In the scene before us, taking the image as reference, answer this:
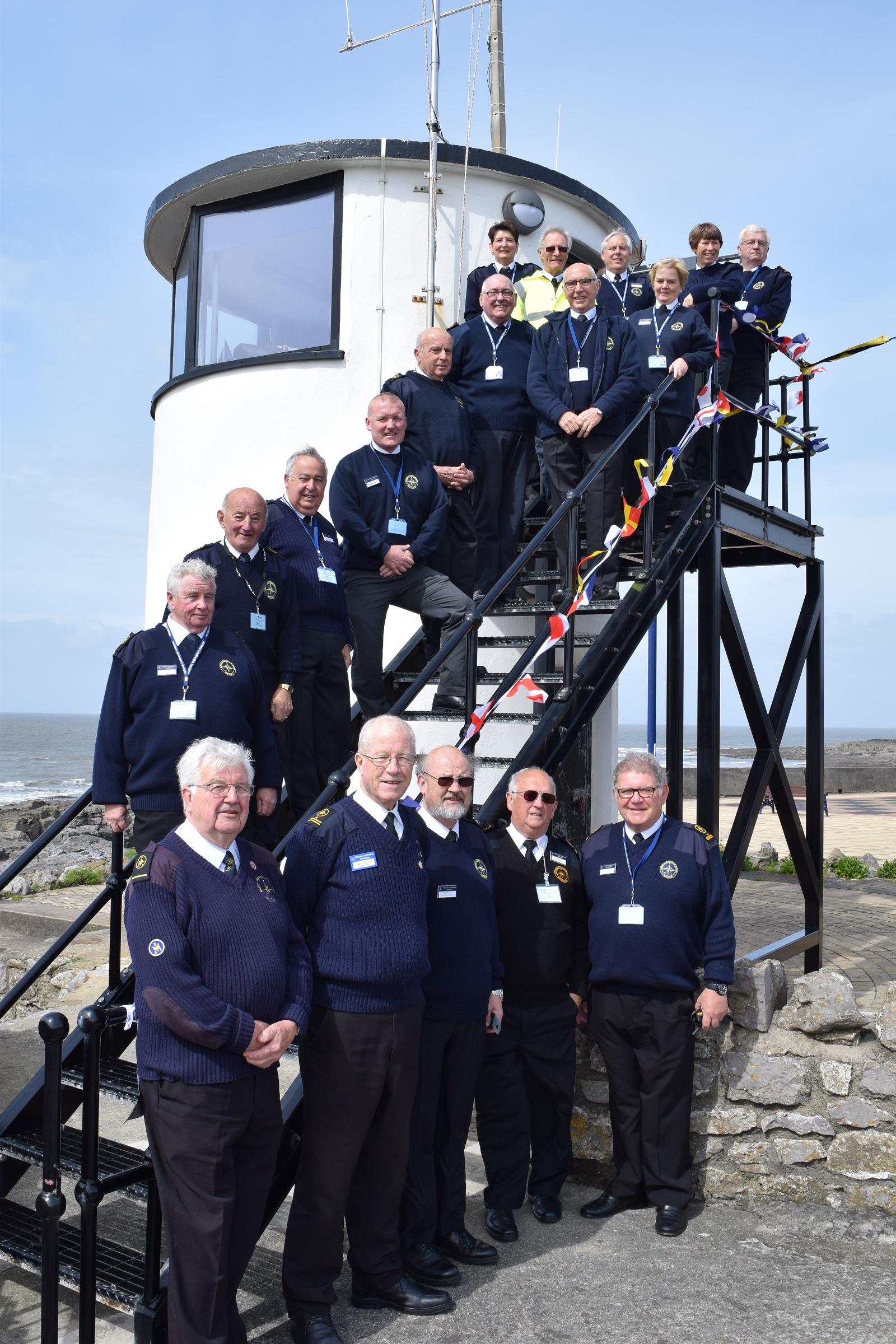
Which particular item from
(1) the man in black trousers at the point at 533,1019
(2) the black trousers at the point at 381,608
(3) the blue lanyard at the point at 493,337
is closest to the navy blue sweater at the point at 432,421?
(3) the blue lanyard at the point at 493,337

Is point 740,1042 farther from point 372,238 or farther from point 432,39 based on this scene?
point 432,39

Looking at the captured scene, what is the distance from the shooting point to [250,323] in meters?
8.34

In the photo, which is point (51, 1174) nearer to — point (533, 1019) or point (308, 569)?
point (533, 1019)

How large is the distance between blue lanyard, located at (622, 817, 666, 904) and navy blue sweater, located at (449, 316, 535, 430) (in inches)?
108

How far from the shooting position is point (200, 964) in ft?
10.2

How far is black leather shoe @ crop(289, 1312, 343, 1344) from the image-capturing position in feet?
10.9

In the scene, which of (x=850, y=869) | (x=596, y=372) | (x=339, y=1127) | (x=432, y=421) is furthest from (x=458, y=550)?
(x=850, y=869)

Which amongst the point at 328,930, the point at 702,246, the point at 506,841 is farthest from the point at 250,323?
the point at 328,930

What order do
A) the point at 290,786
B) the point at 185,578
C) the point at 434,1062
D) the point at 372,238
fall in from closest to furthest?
1. the point at 434,1062
2. the point at 185,578
3. the point at 290,786
4. the point at 372,238

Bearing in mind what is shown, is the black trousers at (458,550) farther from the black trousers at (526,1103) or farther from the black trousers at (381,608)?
the black trousers at (526,1103)

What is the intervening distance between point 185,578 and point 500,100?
793cm

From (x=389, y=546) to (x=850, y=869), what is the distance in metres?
9.76

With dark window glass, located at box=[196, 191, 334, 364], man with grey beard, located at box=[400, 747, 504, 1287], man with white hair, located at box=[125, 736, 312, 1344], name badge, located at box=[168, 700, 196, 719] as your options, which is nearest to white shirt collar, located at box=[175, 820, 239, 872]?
man with white hair, located at box=[125, 736, 312, 1344]

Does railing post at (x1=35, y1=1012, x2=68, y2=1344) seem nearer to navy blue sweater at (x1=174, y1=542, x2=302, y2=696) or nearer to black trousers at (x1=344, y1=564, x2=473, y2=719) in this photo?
navy blue sweater at (x1=174, y1=542, x2=302, y2=696)
